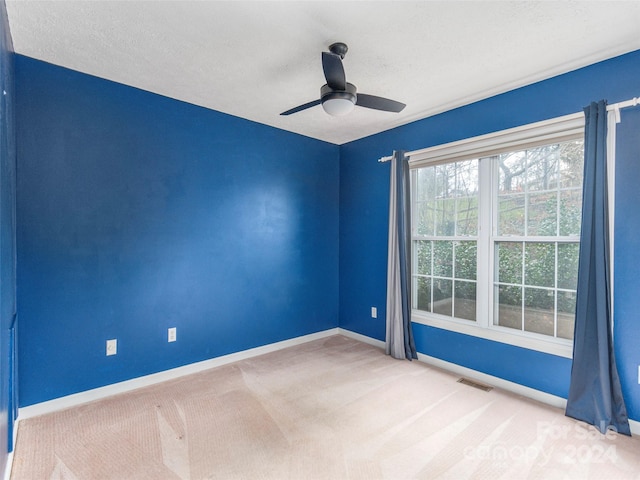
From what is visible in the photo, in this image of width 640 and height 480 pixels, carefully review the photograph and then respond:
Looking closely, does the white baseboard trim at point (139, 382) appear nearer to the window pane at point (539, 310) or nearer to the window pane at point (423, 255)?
the window pane at point (423, 255)

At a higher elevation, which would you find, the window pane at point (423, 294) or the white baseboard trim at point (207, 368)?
the window pane at point (423, 294)

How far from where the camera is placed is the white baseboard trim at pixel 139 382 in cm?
235

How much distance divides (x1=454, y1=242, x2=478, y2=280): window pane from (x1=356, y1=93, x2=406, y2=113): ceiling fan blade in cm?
149

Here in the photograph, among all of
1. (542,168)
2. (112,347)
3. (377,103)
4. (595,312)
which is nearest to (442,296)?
(595,312)

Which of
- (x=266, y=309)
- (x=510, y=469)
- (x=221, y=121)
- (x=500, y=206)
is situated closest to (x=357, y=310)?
(x=266, y=309)

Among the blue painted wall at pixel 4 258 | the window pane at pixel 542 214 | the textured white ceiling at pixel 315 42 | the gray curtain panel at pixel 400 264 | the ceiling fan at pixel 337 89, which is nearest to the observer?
the blue painted wall at pixel 4 258

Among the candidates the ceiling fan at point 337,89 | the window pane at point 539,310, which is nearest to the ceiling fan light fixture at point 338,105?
the ceiling fan at point 337,89

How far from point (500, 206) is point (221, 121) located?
9.04 feet

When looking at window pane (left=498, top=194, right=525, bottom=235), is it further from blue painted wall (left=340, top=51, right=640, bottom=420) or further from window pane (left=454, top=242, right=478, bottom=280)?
blue painted wall (left=340, top=51, right=640, bottom=420)

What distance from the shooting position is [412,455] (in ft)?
6.34

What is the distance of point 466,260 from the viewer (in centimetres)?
314

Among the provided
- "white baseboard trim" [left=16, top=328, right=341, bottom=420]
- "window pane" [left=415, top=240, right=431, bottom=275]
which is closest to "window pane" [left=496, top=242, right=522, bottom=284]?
"window pane" [left=415, top=240, right=431, bottom=275]

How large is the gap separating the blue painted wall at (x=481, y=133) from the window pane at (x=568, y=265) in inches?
11.5

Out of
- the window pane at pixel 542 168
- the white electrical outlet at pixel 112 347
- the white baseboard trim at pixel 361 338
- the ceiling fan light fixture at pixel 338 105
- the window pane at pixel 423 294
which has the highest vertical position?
the ceiling fan light fixture at pixel 338 105
